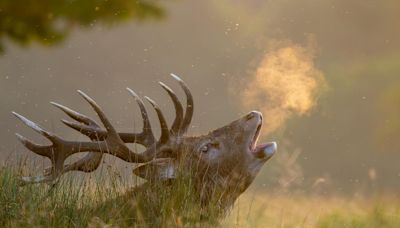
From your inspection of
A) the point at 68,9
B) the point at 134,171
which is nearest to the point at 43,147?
the point at 134,171

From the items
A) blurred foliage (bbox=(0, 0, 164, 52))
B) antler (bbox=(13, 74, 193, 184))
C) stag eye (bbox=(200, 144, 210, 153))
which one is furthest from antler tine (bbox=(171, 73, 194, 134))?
blurred foliage (bbox=(0, 0, 164, 52))

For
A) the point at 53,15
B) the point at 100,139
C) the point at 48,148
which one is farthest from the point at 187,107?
the point at 53,15

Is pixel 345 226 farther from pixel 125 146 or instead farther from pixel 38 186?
pixel 38 186

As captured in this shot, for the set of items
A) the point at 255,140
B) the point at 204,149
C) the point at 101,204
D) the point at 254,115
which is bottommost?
the point at 101,204

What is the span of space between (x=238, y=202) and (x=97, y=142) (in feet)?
5.37

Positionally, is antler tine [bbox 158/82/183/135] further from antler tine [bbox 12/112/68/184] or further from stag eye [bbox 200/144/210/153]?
→ antler tine [bbox 12/112/68/184]

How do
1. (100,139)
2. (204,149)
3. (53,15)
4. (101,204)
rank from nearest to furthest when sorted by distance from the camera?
(101,204), (204,149), (100,139), (53,15)

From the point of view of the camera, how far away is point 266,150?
7.48 metres

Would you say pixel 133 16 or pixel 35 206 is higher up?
pixel 133 16

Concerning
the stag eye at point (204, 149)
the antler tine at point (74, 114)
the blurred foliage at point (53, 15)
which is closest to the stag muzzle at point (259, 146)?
the stag eye at point (204, 149)

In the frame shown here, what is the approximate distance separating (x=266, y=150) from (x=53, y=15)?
9.79 m

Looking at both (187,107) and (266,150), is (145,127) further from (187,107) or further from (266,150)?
(266,150)

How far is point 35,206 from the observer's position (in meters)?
6.84

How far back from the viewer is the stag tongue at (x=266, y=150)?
7461 millimetres
